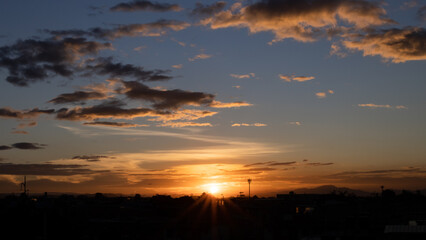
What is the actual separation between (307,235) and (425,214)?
19.3m

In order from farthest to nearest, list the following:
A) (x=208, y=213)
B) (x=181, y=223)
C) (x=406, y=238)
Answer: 1. (x=208, y=213)
2. (x=181, y=223)
3. (x=406, y=238)

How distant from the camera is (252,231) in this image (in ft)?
216

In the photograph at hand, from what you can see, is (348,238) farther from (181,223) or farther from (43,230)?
(43,230)

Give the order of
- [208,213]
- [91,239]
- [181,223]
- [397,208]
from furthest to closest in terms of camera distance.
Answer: [397,208] → [208,213] → [181,223] → [91,239]

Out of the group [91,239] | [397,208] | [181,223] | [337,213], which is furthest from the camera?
[397,208]

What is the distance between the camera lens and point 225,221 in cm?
6400

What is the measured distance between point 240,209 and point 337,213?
13.6 metres

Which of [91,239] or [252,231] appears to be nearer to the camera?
[91,239]

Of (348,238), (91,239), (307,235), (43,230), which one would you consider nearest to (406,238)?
(348,238)

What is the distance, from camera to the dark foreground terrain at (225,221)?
55.3m

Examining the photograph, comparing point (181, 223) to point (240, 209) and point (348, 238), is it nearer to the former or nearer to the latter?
point (240, 209)

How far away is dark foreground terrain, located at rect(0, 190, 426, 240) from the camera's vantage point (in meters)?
55.3

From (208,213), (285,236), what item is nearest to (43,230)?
(208,213)

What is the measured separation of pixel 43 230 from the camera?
5488 centimetres
